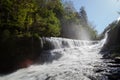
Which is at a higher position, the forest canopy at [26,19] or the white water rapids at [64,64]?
the forest canopy at [26,19]

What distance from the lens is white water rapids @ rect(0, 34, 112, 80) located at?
14.3 m

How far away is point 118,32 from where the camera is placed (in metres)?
24.4

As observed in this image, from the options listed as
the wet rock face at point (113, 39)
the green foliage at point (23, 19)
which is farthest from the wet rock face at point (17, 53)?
the wet rock face at point (113, 39)

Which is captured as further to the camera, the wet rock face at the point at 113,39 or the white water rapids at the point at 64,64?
the wet rock face at the point at 113,39

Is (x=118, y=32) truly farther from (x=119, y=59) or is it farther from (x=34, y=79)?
(x=34, y=79)

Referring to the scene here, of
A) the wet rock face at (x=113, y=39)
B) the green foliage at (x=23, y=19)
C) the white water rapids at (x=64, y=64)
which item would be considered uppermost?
the green foliage at (x=23, y=19)

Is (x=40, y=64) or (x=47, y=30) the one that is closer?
(x=40, y=64)

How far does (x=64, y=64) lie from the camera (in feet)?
62.7

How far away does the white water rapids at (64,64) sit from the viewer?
14305mm

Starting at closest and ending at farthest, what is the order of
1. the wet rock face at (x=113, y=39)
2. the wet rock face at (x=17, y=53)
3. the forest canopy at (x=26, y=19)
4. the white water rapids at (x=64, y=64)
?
the white water rapids at (x=64, y=64) < the wet rock face at (x=17, y=53) < the wet rock face at (x=113, y=39) < the forest canopy at (x=26, y=19)

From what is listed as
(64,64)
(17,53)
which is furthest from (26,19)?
(64,64)

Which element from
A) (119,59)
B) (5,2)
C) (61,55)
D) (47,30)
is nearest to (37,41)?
(61,55)

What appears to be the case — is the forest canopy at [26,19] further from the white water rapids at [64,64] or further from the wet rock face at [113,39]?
the wet rock face at [113,39]

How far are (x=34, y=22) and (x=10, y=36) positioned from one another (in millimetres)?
7480
